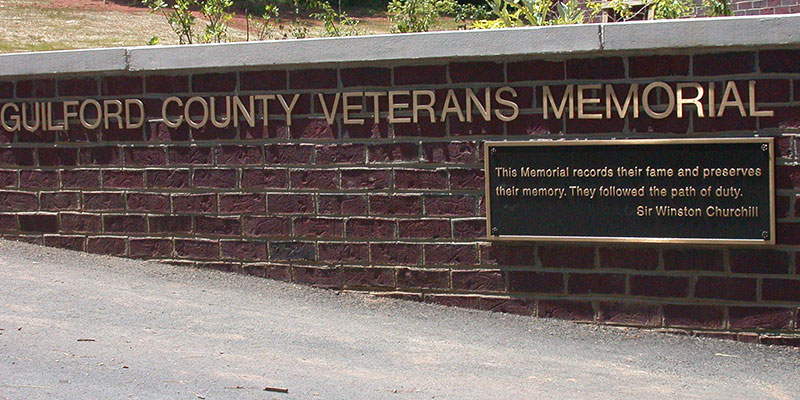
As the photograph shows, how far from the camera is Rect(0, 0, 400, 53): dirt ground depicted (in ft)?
69.7

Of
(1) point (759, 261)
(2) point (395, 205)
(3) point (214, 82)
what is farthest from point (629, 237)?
(3) point (214, 82)

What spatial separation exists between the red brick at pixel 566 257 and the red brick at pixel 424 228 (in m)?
0.69

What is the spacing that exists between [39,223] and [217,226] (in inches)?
63.8

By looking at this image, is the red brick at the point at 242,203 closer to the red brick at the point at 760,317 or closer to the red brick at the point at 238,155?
the red brick at the point at 238,155

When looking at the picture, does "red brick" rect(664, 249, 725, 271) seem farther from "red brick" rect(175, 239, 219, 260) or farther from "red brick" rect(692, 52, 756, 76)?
"red brick" rect(175, 239, 219, 260)

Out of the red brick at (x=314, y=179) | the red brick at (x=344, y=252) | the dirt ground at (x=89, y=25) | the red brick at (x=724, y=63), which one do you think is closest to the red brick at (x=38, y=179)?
the red brick at (x=314, y=179)

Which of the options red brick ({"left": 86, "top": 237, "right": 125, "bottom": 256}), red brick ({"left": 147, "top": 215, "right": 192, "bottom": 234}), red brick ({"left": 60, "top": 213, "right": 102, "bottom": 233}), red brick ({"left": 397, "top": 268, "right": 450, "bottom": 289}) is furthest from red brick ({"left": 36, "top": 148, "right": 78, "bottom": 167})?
red brick ({"left": 397, "top": 268, "right": 450, "bottom": 289})

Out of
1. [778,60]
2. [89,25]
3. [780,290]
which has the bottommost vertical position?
[780,290]

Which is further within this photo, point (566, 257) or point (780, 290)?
point (566, 257)

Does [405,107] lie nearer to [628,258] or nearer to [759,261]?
[628,258]

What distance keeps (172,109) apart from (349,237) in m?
1.70

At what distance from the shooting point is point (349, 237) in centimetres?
728

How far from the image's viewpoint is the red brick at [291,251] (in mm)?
7395

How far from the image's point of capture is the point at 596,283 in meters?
6.68
